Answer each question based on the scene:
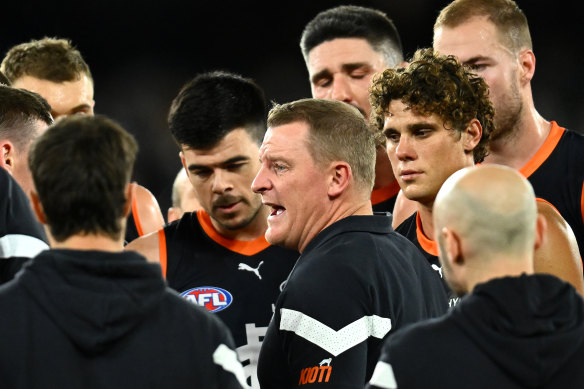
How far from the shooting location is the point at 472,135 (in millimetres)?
2988

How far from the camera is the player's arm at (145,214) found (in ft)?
13.8

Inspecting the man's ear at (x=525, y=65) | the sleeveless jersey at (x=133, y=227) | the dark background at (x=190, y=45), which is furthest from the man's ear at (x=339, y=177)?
the dark background at (x=190, y=45)

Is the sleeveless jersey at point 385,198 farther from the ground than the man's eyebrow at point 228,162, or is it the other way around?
the man's eyebrow at point 228,162

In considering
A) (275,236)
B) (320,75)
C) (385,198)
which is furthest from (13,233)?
(320,75)

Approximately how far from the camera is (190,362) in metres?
1.61

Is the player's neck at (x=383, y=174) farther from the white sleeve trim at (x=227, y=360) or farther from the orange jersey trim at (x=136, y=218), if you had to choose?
the white sleeve trim at (x=227, y=360)

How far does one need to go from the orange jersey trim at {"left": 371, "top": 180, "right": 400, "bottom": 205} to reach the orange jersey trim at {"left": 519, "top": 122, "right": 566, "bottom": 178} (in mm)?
702

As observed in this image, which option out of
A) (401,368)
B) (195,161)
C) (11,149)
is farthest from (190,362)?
(195,161)

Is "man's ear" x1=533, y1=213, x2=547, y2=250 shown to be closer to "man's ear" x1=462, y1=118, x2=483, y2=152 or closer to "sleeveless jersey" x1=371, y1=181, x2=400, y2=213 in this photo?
"man's ear" x1=462, y1=118, x2=483, y2=152

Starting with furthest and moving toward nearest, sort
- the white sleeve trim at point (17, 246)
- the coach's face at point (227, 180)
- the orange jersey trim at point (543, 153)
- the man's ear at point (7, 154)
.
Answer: the orange jersey trim at point (543, 153) < the coach's face at point (227, 180) < the man's ear at point (7, 154) < the white sleeve trim at point (17, 246)

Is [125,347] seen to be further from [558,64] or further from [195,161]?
[558,64]

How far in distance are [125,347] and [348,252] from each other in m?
0.82

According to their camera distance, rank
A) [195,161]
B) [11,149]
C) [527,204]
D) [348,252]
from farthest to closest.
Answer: [195,161], [11,149], [348,252], [527,204]

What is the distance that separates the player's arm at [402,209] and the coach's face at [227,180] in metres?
0.72
